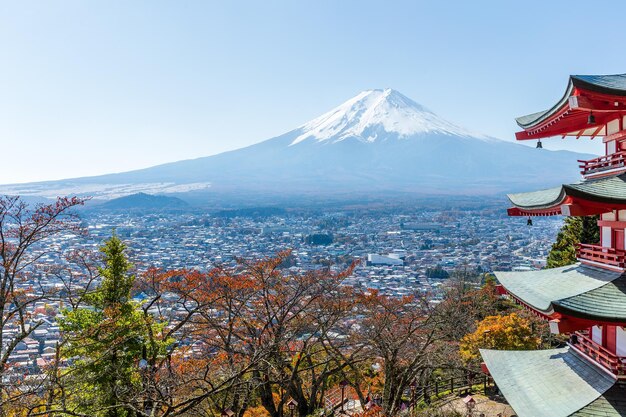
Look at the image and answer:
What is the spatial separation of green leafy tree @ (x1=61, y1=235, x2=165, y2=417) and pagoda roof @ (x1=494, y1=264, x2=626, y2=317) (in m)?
6.71

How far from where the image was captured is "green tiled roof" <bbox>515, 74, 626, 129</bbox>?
6051mm

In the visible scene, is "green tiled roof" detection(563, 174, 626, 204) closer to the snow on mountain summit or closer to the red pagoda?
the red pagoda

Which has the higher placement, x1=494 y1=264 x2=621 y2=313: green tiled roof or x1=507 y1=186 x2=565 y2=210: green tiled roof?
x1=507 y1=186 x2=565 y2=210: green tiled roof

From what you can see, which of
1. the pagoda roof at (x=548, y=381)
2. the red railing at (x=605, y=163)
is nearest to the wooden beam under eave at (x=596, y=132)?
the red railing at (x=605, y=163)

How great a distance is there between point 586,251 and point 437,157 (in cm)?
17250

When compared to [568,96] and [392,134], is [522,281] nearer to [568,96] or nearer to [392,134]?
[568,96]

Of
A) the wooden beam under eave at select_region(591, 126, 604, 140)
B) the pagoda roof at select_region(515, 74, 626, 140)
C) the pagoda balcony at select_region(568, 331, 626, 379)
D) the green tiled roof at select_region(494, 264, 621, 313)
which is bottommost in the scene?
the pagoda balcony at select_region(568, 331, 626, 379)

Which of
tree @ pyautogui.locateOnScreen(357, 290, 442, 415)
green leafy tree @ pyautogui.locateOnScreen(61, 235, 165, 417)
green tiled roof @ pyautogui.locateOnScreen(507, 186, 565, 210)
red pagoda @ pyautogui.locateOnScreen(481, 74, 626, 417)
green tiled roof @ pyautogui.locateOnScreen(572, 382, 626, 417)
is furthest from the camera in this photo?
tree @ pyautogui.locateOnScreen(357, 290, 442, 415)

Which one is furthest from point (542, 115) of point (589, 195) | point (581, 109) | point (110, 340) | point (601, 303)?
point (110, 340)

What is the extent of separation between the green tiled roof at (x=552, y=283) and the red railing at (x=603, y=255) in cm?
13

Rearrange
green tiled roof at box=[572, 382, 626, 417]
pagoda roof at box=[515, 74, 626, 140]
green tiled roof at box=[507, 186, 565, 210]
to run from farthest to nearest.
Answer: green tiled roof at box=[507, 186, 565, 210] → pagoda roof at box=[515, 74, 626, 140] → green tiled roof at box=[572, 382, 626, 417]

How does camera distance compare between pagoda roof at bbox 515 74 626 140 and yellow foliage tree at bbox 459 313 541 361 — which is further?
yellow foliage tree at bbox 459 313 541 361

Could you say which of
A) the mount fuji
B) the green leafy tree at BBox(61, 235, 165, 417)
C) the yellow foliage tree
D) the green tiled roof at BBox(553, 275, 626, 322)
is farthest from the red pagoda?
the mount fuji

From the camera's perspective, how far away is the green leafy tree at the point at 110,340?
10039mm
